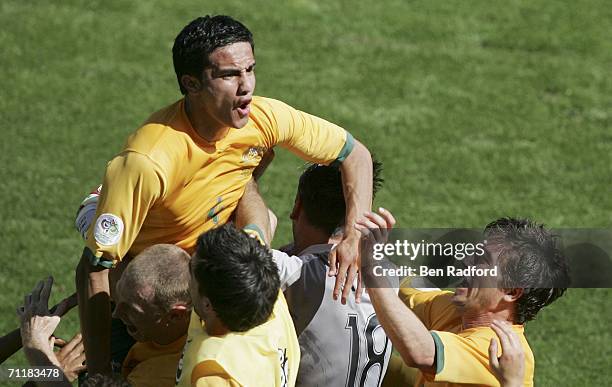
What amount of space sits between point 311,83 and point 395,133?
1.24 metres

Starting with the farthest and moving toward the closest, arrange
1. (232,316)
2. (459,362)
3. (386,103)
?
(386,103)
(459,362)
(232,316)

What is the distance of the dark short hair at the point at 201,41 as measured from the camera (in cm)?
466

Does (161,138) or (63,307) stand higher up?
(161,138)

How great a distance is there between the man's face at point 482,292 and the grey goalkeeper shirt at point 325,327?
40 centimetres

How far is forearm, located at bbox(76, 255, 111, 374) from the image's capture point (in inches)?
174

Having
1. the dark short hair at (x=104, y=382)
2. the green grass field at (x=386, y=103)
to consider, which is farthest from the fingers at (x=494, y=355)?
the green grass field at (x=386, y=103)

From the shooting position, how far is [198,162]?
466 cm

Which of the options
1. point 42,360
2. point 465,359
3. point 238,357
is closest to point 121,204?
point 42,360

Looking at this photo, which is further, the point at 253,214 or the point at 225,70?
the point at 253,214

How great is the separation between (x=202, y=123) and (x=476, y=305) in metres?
1.40

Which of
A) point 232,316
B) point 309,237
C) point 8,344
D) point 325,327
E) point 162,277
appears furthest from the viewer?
point 8,344

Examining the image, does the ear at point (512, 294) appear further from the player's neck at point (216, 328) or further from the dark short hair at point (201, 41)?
the dark short hair at point (201, 41)

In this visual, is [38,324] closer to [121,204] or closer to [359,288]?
[121,204]

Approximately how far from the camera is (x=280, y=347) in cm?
400
